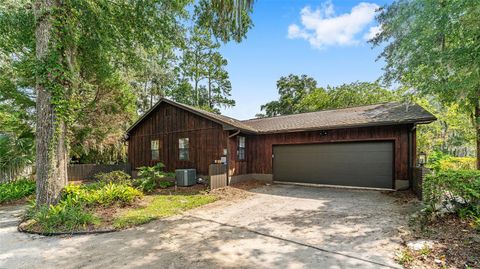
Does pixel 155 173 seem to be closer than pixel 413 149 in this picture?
No

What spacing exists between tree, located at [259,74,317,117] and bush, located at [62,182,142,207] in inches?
1092

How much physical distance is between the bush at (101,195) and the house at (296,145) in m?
4.17

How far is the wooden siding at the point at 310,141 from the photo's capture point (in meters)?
8.69

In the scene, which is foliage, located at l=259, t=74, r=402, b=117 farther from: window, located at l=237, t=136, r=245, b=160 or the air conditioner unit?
the air conditioner unit

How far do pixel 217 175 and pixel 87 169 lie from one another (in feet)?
29.1

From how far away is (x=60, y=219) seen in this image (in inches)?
198

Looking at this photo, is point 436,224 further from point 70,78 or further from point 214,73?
point 214,73

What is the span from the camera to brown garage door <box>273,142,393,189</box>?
9117 mm

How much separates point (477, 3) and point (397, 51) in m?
2.16

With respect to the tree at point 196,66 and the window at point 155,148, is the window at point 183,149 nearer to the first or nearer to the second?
the window at point 155,148

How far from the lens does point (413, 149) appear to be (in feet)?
28.2

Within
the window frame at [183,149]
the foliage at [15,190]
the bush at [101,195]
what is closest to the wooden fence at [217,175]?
the window frame at [183,149]

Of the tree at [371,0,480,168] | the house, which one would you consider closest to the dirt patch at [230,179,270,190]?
the house

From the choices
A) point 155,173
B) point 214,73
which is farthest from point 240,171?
point 214,73
